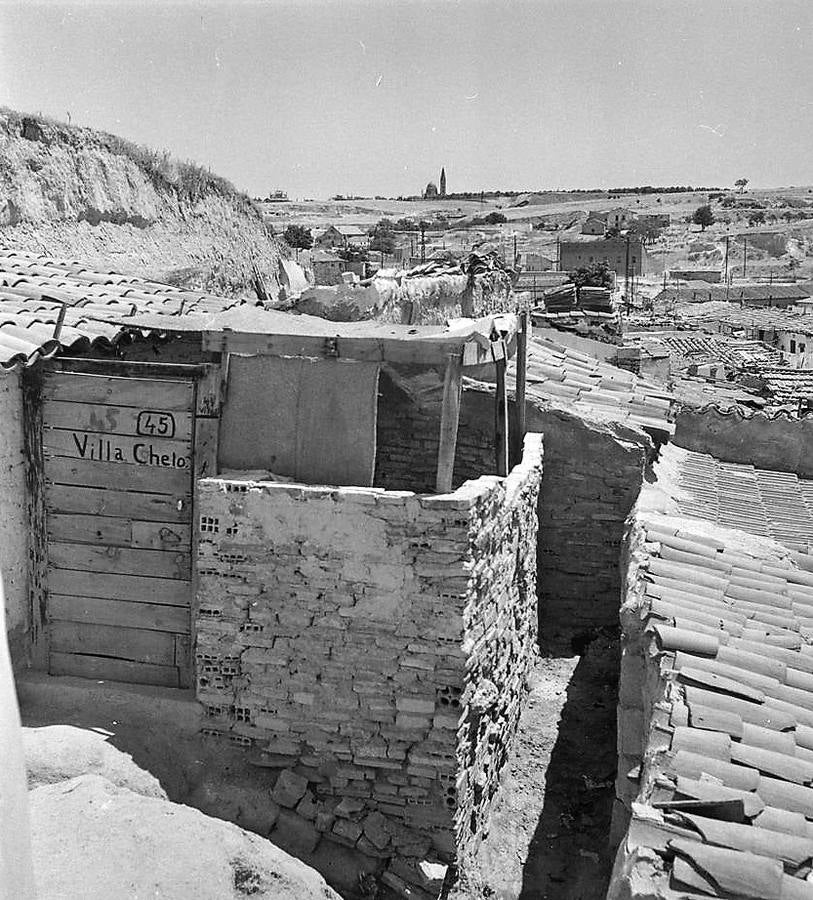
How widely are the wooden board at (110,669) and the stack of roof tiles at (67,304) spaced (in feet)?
6.67

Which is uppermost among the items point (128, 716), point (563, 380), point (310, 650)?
point (563, 380)

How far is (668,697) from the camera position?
12.5ft

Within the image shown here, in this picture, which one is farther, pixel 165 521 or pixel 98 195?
pixel 98 195

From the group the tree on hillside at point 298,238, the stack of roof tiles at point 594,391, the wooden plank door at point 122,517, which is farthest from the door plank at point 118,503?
the tree on hillside at point 298,238

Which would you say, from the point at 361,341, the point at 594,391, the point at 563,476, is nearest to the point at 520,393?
the point at 563,476

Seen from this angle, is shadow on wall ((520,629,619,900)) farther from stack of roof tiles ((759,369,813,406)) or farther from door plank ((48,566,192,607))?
stack of roof tiles ((759,369,813,406))

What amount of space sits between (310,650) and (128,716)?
125cm

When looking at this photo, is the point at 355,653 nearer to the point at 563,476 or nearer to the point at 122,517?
the point at 122,517

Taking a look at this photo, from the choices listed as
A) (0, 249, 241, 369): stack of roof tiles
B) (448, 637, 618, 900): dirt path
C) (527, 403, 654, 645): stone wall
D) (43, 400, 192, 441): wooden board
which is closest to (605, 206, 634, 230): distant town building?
(527, 403, 654, 645): stone wall

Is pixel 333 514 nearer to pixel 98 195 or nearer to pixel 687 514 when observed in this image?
pixel 687 514

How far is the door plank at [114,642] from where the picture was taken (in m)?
6.07

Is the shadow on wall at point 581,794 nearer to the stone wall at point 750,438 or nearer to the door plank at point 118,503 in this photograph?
the stone wall at point 750,438

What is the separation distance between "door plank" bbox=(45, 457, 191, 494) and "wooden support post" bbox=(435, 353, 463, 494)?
1688mm

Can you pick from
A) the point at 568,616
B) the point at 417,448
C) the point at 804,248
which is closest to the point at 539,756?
the point at 568,616
